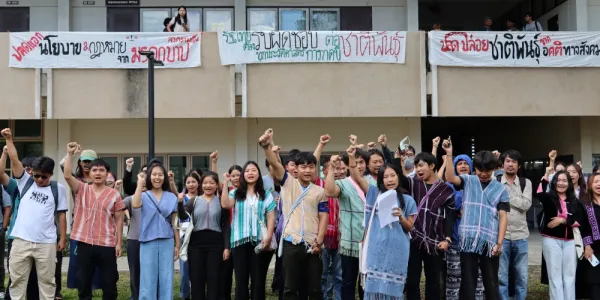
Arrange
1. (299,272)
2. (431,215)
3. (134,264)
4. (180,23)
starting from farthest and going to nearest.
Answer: (180,23)
(134,264)
(431,215)
(299,272)

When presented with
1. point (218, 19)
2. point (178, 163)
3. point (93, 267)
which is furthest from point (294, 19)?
point (93, 267)

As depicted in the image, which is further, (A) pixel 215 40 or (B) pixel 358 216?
(A) pixel 215 40

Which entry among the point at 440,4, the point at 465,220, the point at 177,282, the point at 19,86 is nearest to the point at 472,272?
the point at 465,220

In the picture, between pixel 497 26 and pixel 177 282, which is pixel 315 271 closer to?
pixel 177 282

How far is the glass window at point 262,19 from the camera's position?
15.1 metres

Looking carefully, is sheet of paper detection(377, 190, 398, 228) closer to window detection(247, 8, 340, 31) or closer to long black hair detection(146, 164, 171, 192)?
long black hair detection(146, 164, 171, 192)

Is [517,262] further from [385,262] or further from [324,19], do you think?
[324,19]

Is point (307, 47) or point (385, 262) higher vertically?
point (307, 47)

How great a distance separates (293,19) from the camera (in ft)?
50.3

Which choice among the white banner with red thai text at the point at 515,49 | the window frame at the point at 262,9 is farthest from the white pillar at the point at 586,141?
the window frame at the point at 262,9

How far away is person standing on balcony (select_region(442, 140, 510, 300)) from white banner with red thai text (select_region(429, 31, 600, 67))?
740 cm

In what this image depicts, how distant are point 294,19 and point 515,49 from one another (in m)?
5.45

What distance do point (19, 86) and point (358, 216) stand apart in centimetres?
969

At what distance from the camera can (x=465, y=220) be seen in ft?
20.6
